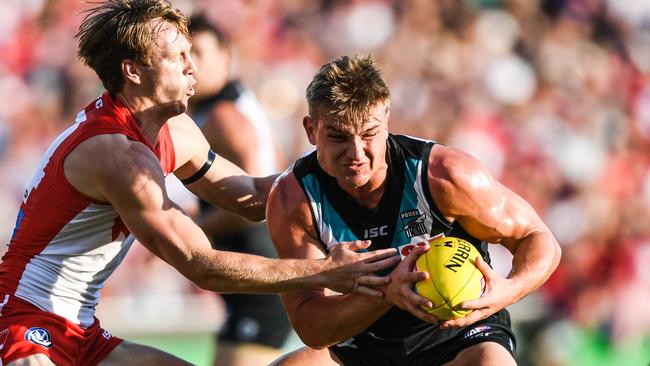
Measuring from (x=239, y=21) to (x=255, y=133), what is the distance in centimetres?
404

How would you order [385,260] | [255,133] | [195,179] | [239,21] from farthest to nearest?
[239,21] → [255,133] → [195,179] → [385,260]

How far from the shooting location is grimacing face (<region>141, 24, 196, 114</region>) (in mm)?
4672

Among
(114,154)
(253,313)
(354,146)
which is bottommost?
(253,313)

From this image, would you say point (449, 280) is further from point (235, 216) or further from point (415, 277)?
point (235, 216)

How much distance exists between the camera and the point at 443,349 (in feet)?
15.9

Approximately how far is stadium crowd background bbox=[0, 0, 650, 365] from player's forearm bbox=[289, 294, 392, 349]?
17.1 ft

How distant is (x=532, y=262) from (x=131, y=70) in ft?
6.98

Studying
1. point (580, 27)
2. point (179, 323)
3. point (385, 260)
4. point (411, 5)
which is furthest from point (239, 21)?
point (385, 260)

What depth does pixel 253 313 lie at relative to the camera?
707 cm

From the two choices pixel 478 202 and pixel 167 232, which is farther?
pixel 478 202

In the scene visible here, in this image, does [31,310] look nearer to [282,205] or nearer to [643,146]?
[282,205]

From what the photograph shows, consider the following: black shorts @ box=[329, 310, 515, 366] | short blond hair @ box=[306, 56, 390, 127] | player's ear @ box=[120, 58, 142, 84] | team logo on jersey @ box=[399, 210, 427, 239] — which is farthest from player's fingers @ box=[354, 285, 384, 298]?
player's ear @ box=[120, 58, 142, 84]

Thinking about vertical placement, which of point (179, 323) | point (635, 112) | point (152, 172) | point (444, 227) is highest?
point (152, 172)

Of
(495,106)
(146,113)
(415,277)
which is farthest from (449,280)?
(495,106)
